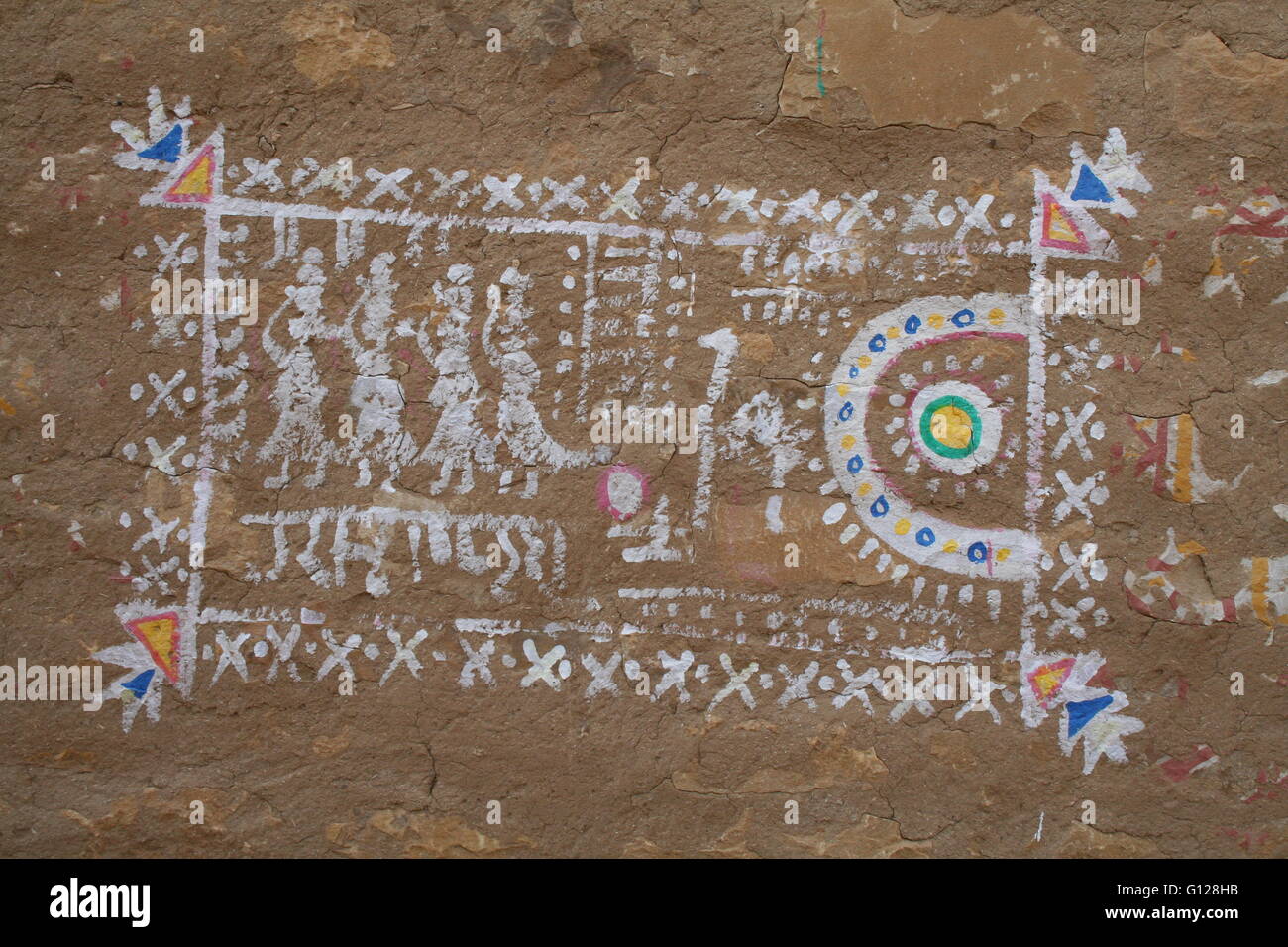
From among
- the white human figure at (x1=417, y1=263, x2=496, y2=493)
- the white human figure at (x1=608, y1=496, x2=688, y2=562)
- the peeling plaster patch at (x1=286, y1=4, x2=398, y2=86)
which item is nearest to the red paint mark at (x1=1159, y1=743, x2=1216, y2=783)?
the white human figure at (x1=608, y1=496, x2=688, y2=562)

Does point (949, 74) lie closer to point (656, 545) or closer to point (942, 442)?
point (942, 442)

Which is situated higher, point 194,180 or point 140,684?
point 194,180

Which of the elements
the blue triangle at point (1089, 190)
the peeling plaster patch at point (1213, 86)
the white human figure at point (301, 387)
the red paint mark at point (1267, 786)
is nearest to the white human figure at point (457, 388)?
the white human figure at point (301, 387)

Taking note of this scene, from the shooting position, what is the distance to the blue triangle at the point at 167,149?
7.50ft

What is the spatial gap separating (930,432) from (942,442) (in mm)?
37

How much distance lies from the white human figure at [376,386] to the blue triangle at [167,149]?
526mm

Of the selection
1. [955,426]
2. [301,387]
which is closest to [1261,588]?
[955,426]

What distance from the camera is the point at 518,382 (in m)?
2.30

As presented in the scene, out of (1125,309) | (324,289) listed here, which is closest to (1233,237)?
(1125,309)

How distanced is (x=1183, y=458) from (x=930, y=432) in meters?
0.59

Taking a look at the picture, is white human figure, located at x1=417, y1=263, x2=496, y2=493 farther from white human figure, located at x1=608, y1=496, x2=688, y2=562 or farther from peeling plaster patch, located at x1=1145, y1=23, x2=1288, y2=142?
peeling plaster patch, located at x1=1145, y1=23, x2=1288, y2=142

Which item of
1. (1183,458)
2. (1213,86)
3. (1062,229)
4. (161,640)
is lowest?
(161,640)

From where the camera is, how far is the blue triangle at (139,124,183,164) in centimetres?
229

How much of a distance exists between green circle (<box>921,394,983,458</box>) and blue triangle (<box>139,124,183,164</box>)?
1.86 meters
